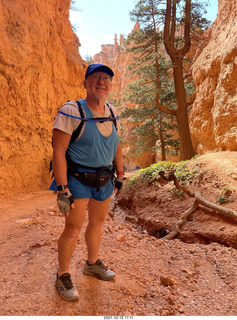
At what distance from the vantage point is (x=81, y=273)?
244cm

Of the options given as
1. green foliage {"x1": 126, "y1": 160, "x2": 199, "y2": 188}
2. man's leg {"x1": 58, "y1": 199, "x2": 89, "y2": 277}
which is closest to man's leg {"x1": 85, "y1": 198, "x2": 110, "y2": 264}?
man's leg {"x1": 58, "y1": 199, "x2": 89, "y2": 277}

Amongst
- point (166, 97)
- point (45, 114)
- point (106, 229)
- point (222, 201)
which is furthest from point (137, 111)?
point (106, 229)

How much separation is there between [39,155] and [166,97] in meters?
8.62

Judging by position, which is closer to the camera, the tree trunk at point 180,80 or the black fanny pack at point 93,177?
the black fanny pack at point 93,177

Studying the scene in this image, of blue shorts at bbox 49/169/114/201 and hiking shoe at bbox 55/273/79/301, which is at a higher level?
blue shorts at bbox 49/169/114/201

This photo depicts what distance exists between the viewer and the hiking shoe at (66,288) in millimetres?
1940

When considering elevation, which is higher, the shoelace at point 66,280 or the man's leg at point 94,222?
the man's leg at point 94,222

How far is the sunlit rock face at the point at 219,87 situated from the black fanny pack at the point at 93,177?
684 centimetres

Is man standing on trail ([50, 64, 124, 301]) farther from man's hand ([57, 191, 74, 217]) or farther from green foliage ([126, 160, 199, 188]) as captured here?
green foliage ([126, 160, 199, 188])

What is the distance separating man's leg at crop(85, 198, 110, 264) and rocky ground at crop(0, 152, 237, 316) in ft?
1.07

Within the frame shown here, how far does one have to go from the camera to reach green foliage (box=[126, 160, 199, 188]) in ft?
21.8

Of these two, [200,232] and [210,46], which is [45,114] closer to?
[200,232]

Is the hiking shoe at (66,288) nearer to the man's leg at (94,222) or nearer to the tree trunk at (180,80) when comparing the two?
the man's leg at (94,222)

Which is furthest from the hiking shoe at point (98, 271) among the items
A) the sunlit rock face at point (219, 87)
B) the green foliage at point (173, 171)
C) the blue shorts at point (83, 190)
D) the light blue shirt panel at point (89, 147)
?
the sunlit rock face at point (219, 87)
